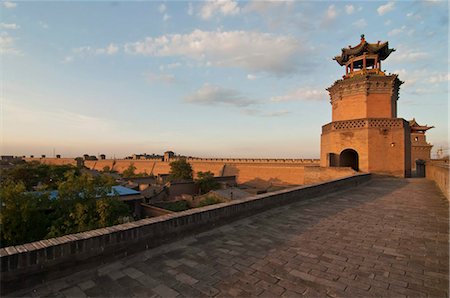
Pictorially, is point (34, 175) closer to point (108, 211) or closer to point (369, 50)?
point (108, 211)

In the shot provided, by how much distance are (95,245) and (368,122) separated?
19.9 m

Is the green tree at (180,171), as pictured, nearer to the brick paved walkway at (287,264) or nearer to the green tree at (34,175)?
the green tree at (34,175)

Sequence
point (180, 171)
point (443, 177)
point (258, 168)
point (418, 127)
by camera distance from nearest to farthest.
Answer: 1. point (443, 177)
2. point (418, 127)
3. point (180, 171)
4. point (258, 168)

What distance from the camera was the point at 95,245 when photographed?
3596 millimetres

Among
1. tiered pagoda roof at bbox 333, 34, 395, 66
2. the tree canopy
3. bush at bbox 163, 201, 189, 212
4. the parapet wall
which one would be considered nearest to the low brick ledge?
the parapet wall

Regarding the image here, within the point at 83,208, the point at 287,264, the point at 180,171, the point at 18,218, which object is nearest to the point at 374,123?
the point at 287,264

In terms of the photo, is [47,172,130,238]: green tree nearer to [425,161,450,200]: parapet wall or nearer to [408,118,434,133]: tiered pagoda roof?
[425,161,450,200]: parapet wall

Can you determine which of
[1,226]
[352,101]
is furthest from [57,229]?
[352,101]

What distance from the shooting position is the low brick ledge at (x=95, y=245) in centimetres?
294

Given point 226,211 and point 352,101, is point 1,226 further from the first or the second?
point 352,101

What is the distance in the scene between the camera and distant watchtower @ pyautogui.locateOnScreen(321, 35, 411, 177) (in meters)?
18.1

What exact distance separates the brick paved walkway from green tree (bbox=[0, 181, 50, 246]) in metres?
14.8

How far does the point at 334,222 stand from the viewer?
243 inches

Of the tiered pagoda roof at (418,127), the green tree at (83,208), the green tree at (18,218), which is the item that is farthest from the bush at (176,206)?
the tiered pagoda roof at (418,127)
